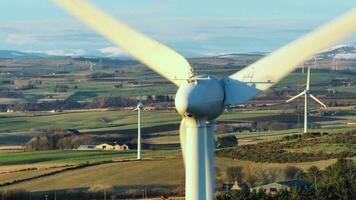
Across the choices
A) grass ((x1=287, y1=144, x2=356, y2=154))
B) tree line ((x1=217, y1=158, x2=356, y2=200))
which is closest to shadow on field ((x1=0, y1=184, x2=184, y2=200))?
tree line ((x1=217, y1=158, x2=356, y2=200))

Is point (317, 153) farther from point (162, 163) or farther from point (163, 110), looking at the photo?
point (163, 110)

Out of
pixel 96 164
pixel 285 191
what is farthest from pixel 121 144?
pixel 285 191

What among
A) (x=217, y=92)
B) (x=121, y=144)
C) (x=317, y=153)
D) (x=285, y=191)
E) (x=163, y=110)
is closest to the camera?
(x=217, y=92)

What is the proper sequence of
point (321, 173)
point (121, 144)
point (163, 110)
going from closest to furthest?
1. point (321, 173)
2. point (121, 144)
3. point (163, 110)

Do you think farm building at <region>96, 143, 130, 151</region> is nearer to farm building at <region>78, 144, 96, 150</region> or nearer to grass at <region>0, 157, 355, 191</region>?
farm building at <region>78, 144, 96, 150</region>

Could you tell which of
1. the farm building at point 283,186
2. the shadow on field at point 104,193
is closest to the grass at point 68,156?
the shadow on field at point 104,193

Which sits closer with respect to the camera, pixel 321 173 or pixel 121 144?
pixel 321 173

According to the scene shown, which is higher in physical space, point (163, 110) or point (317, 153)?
point (163, 110)

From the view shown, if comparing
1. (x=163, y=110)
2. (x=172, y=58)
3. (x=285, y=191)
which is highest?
(x=163, y=110)
